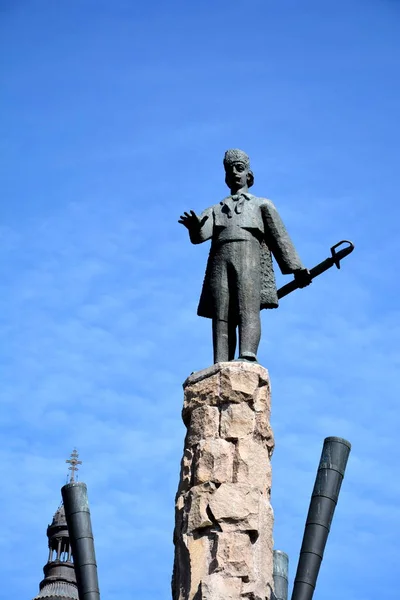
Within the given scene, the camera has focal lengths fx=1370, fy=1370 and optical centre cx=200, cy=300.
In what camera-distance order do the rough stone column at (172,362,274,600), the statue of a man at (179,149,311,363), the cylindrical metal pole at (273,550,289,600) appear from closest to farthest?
the rough stone column at (172,362,274,600) → the statue of a man at (179,149,311,363) → the cylindrical metal pole at (273,550,289,600)

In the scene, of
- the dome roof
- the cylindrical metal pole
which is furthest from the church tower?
the cylindrical metal pole

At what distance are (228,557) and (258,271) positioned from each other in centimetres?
303

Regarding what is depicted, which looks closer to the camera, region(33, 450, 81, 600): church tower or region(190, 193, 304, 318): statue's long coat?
region(190, 193, 304, 318): statue's long coat

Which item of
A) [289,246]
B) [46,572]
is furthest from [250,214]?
[46,572]

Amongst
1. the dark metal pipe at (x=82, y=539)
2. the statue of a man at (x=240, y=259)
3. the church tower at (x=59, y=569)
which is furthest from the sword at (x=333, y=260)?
the church tower at (x=59, y=569)

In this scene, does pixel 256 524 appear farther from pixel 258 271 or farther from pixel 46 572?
pixel 46 572

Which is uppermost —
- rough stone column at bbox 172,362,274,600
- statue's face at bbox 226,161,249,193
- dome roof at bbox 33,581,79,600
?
dome roof at bbox 33,581,79,600

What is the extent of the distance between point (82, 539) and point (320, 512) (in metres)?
2.87

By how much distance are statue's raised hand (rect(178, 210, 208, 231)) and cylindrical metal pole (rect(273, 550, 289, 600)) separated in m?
5.78

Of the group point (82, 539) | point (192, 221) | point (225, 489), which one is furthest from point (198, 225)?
point (82, 539)

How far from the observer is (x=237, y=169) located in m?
13.9

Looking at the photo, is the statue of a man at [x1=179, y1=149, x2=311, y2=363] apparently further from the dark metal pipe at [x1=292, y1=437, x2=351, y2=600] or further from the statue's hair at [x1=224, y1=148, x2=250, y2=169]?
the dark metal pipe at [x1=292, y1=437, x2=351, y2=600]

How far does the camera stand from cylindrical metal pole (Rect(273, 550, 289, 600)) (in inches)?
690

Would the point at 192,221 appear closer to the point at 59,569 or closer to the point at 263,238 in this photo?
the point at 263,238
